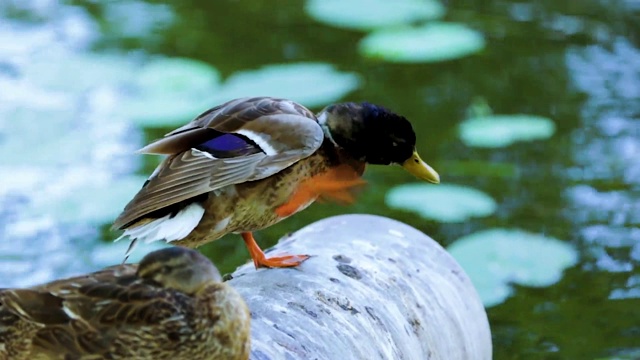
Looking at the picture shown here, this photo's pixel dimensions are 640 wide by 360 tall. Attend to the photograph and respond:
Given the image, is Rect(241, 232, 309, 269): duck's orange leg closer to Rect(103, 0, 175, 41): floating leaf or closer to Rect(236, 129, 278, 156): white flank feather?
Rect(236, 129, 278, 156): white flank feather

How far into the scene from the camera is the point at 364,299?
2.55 meters

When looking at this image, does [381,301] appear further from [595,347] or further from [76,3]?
[76,3]

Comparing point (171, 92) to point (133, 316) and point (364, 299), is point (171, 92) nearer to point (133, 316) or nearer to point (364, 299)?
point (364, 299)

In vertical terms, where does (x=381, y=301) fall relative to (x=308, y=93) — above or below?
above

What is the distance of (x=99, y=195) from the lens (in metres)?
4.26

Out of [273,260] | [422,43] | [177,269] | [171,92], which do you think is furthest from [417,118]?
[177,269]

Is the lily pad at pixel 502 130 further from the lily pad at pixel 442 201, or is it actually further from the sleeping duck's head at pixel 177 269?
the sleeping duck's head at pixel 177 269

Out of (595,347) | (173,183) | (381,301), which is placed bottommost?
(595,347)

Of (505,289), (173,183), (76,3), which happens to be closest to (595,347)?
(505,289)

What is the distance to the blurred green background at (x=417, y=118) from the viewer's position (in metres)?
3.91

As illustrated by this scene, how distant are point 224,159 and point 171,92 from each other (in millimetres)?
2463

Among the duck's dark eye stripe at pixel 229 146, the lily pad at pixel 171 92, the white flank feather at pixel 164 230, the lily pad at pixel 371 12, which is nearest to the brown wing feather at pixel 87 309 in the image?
the white flank feather at pixel 164 230

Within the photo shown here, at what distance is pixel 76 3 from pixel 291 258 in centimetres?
395

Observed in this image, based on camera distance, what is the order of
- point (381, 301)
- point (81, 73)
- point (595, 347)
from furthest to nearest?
point (81, 73) < point (595, 347) < point (381, 301)
